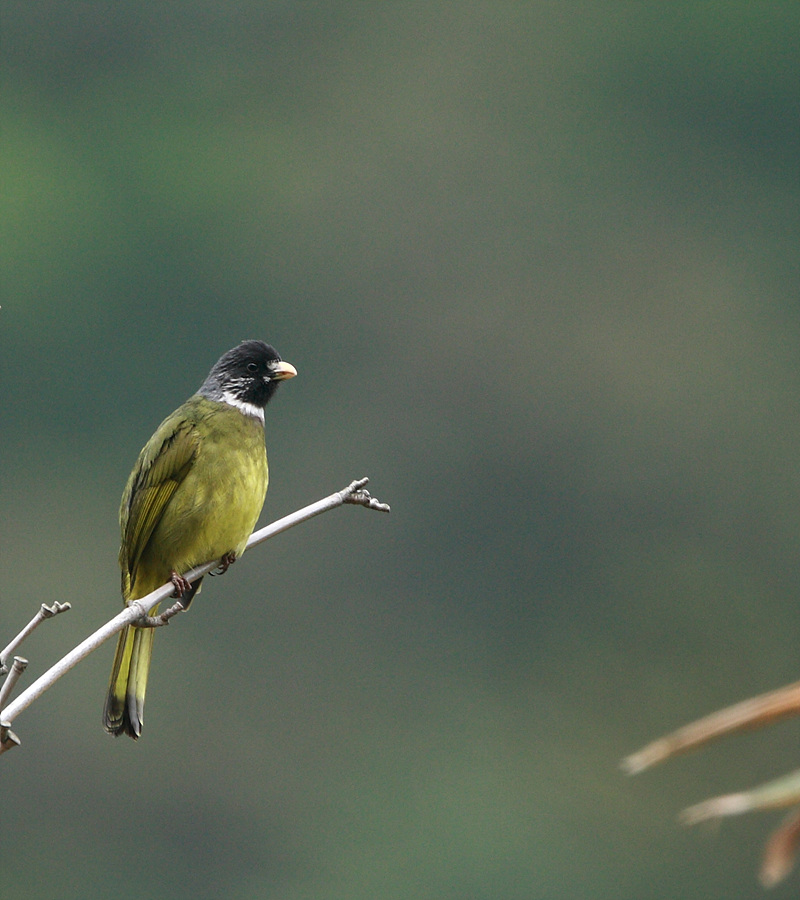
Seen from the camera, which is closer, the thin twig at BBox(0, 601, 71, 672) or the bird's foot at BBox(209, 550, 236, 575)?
the thin twig at BBox(0, 601, 71, 672)

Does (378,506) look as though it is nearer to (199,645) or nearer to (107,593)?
(107,593)

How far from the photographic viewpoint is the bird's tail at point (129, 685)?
3.30m

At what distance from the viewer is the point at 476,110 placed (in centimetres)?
5022

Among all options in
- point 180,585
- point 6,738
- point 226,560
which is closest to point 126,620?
point 6,738

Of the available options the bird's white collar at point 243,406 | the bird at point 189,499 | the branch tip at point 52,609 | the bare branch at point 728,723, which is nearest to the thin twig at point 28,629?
the branch tip at point 52,609

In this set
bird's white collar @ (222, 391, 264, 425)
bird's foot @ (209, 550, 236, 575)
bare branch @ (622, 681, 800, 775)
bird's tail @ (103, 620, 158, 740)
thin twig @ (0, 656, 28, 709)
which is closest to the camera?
bare branch @ (622, 681, 800, 775)

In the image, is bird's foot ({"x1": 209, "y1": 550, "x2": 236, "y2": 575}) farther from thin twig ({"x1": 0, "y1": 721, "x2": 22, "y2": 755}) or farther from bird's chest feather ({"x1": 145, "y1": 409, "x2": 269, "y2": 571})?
thin twig ({"x1": 0, "y1": 721, "x2": 22, "y2": 755})

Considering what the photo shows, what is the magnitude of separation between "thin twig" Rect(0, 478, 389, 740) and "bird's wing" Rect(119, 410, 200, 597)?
1.21 metres

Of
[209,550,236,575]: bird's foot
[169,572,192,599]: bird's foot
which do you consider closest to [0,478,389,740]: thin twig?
[169,572,192,599]: bird's foot

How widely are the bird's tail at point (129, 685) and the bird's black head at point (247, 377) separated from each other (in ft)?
2.93

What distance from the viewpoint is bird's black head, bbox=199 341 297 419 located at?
4.47 m

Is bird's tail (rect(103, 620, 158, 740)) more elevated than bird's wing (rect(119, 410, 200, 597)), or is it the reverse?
bird's wing (rect(119, 410, 200, 597))

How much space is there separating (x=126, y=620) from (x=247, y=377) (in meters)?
2.52

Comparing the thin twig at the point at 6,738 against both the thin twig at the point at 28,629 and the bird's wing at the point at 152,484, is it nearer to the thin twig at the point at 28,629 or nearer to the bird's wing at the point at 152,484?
the thin twig at the point at 28,629
